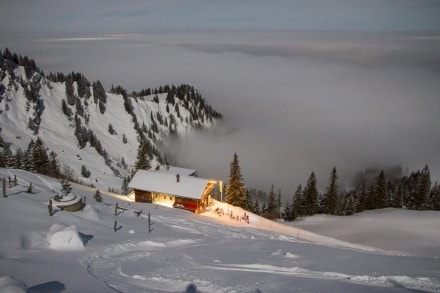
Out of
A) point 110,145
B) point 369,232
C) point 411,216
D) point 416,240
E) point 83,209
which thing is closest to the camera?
point 83,209

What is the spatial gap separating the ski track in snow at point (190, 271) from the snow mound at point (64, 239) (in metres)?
1.21

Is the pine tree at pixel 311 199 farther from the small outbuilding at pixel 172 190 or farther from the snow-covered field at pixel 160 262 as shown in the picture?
the snow-covered field at pixel 160 262

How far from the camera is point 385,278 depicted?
557 inches

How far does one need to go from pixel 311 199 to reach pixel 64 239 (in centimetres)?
5795

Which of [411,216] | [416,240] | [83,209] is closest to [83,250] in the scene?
[83,209]

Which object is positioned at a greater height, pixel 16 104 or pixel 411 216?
pixel 16 104

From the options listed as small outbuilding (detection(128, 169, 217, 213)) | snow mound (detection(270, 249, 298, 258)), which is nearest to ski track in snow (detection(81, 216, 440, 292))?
snow mound (detection(270, 249, 298, 258))

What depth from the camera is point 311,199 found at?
2648 inches

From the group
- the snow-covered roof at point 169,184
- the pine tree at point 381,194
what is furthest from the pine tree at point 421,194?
the snow-covered roof at point 169,184

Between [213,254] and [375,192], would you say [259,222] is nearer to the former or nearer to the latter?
[213,254]

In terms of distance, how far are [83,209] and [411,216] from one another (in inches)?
1965

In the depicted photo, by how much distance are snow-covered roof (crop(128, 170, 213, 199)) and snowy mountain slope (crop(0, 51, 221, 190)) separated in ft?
103

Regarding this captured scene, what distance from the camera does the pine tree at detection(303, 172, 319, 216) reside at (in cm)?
6675

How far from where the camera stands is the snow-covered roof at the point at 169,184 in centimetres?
5112
